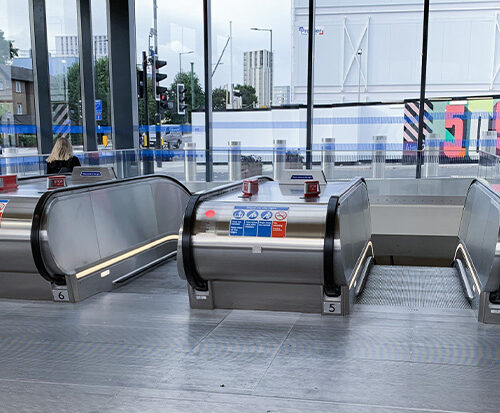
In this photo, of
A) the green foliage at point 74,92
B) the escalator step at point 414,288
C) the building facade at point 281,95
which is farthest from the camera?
the building facade at point 281,95

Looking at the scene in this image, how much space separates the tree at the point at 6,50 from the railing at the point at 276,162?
176 cm

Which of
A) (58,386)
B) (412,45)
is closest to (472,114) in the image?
(412,45)

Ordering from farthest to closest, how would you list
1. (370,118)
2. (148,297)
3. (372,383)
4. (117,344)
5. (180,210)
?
(370,118) → (180,210) → (148,297) → (117,344) → (372,383)

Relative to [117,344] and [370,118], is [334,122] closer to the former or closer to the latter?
[370,118]

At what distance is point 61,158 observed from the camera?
7797 mm

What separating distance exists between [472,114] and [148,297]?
9.55 meters

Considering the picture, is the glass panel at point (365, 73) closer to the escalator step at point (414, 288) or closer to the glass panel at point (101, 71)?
the glass panel at point (101, 71)

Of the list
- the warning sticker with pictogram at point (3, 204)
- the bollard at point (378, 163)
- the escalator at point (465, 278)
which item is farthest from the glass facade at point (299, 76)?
the warning sticker with pictogram at point (3, 204)

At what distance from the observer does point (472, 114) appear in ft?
40.6

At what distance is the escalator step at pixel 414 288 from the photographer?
534 centimetres

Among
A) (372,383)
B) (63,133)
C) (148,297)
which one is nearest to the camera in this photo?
(372,383)

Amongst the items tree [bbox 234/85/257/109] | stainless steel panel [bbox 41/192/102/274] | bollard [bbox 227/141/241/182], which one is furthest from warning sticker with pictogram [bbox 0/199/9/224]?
tree [bbox 234/85/257/109]

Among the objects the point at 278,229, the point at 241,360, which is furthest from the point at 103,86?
the point at 241,360

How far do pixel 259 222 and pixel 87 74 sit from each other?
823 cm
